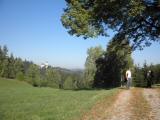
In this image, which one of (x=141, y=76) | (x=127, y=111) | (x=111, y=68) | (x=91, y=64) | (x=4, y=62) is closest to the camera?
(x=127, y=111)

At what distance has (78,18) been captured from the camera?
35.7 meters

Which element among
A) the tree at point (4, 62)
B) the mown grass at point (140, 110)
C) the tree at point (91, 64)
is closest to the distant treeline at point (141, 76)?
the mown grass at point (140, 110)

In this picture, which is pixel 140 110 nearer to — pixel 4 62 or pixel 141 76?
pixel 141 76

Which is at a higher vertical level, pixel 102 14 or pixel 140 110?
pixel 102 14

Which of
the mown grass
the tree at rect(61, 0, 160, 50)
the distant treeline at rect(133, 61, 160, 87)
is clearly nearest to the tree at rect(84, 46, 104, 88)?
the distant treeline at rect(133, 61, 160, 87)

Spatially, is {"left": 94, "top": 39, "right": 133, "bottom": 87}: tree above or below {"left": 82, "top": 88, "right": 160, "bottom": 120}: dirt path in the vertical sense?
above

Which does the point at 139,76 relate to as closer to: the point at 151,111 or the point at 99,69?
the point at 99,69

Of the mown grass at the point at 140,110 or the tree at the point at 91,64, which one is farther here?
the tree at the point at 91,64

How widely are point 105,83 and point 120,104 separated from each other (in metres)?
48.5

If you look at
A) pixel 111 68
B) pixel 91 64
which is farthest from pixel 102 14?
pixel 91 64

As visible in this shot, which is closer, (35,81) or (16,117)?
(16,117)

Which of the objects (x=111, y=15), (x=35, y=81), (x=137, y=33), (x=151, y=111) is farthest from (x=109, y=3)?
(x=35, y=81)

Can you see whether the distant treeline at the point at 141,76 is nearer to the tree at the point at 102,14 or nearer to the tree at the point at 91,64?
the tree at the point at 102,14

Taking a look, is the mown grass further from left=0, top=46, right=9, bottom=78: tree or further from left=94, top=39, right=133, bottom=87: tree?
left=0, top=46, right=9, bottom=78: tree
